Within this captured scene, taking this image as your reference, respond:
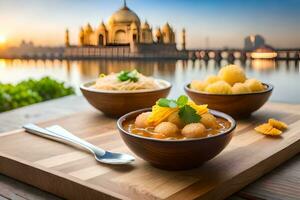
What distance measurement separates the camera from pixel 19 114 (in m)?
1.77

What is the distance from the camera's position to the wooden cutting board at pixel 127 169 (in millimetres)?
898

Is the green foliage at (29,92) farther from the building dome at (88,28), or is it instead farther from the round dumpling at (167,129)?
the round dumpling at (167,129)

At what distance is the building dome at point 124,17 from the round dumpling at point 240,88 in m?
1.57

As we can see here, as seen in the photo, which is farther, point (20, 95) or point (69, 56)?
point (69, 56)

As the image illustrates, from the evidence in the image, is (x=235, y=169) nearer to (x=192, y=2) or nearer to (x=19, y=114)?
(x=19, y=114)

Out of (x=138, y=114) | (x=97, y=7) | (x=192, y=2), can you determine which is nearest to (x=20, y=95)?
(x=97, y=7)

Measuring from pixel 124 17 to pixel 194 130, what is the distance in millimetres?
2223

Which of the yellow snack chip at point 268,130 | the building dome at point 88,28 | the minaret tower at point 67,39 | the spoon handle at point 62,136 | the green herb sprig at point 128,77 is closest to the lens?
the spoon handle at point 62,136

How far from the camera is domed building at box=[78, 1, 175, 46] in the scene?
2.76 meters

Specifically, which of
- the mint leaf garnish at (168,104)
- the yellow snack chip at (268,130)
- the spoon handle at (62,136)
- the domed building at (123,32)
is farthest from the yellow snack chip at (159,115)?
the domed building at (123,32)

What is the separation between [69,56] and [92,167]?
7.46ft

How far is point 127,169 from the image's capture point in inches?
39.4

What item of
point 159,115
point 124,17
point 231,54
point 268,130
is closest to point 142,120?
point 159,115

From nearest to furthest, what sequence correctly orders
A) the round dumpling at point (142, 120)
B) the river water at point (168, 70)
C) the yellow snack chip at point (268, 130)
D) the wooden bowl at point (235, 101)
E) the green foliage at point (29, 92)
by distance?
the round dumpling at point (142, 120) < the yellow snack chip at point (268, 130) < the wooden bowl at point (235, 101) < the green foliage at point (29, 92) < the river water at point (168, 70)
